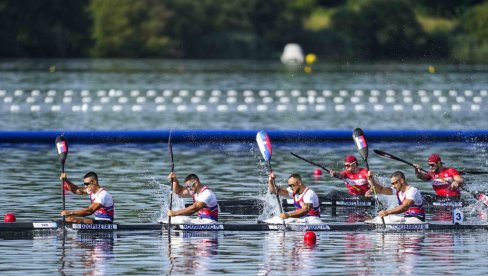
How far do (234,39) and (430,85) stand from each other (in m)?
40.8

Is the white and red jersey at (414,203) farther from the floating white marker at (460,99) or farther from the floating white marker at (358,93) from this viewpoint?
the floating white marker at (358,93)

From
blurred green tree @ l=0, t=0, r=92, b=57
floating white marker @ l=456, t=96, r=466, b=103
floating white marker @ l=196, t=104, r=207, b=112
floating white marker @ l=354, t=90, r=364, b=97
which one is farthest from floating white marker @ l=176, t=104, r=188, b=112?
blurred green tree @ l=0, t=0, r=92, b=57

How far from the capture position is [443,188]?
100 feet

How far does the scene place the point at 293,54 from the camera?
4213 inches

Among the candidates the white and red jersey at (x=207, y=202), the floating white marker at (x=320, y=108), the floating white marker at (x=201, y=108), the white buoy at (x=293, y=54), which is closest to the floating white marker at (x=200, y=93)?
the floating white marker at (x=201, y=108)

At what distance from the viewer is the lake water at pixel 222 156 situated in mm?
22484

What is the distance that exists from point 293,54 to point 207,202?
8183 cm

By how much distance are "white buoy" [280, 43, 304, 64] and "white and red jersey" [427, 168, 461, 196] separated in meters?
76.3

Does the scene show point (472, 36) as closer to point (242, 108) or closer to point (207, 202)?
point (242, 108)

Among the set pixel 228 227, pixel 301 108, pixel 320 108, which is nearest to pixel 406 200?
pixel 228 227

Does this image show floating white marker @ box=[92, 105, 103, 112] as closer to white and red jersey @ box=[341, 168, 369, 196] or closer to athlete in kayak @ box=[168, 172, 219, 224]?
white and red jersey @ box=[341, 168, 369, 196]

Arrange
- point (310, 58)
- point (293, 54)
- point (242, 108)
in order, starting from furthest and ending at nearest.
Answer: point (310, 58) → point (293, 54) → point (242, 108)

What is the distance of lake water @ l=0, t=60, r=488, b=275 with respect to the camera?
22484mm

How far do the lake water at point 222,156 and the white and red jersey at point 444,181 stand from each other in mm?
637
